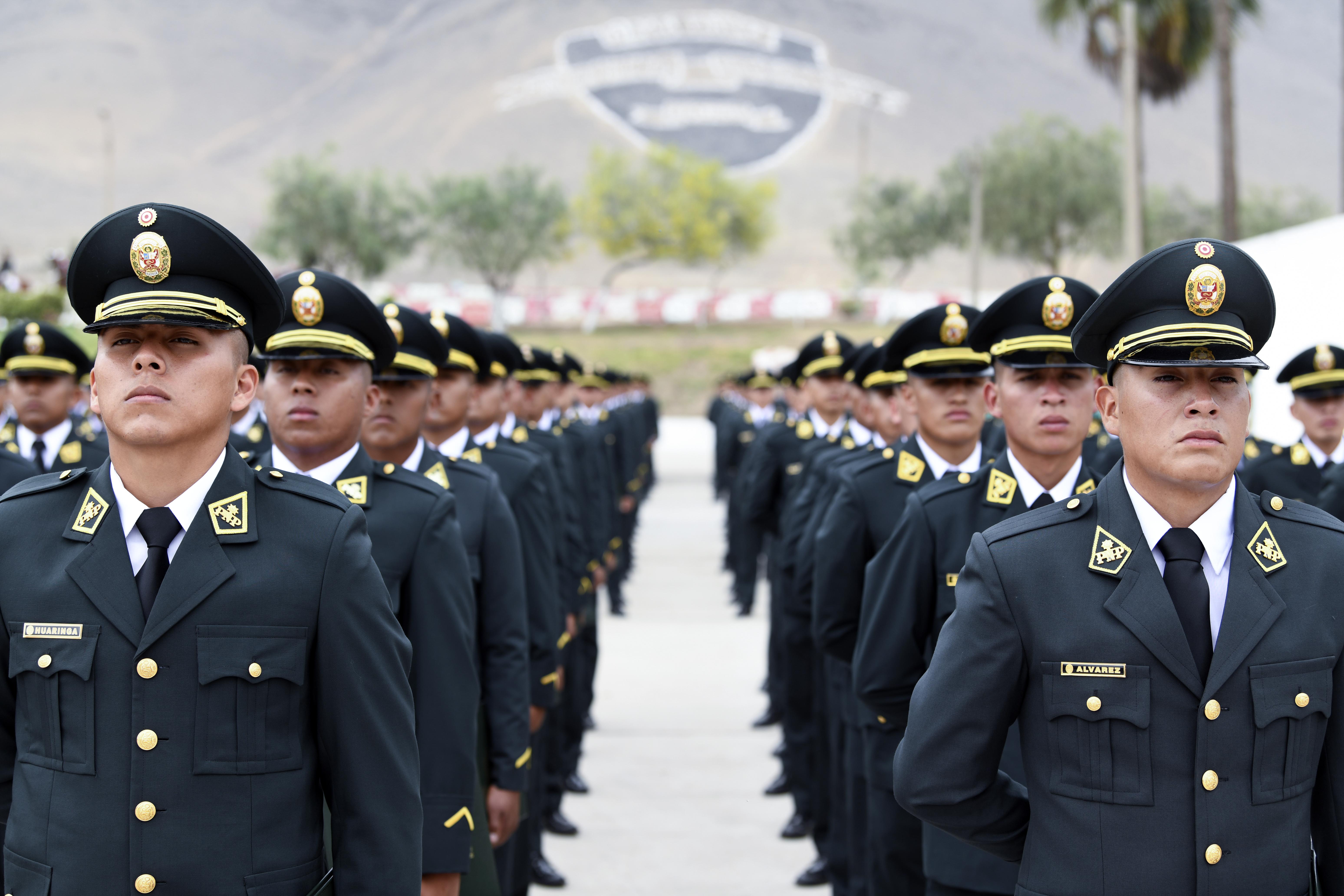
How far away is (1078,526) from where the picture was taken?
2566 millimetres

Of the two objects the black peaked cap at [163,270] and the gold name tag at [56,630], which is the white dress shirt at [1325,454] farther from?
the gold name tag at [56,630]

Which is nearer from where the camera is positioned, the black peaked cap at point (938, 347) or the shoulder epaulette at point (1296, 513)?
the shoulder epaulette at point (1296, 513)

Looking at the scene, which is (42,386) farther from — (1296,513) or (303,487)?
(1296,513)

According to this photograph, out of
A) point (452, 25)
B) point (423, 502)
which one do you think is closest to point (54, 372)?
point (423, 502)

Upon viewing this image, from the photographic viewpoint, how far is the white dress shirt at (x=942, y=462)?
477 cm

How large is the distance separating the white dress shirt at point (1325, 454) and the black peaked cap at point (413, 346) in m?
4.60

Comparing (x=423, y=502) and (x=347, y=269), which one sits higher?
(x=347, y=269)

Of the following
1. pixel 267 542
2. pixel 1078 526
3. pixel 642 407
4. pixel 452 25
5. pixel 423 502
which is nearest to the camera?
pixel 267 542

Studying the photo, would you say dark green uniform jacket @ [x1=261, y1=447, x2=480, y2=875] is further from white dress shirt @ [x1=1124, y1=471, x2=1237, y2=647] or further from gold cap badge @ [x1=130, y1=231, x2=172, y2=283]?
white dress shirt @ [x1=1124, y1=471, x2=1237, y2=647]

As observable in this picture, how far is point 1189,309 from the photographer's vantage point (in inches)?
97.6

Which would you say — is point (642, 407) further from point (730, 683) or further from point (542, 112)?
point (542, 112)

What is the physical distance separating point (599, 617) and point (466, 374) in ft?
28.2

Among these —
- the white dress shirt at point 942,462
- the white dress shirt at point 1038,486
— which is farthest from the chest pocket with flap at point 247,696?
the white dress shirt at point 942,462

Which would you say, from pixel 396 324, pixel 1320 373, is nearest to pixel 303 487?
pixel 396 324
